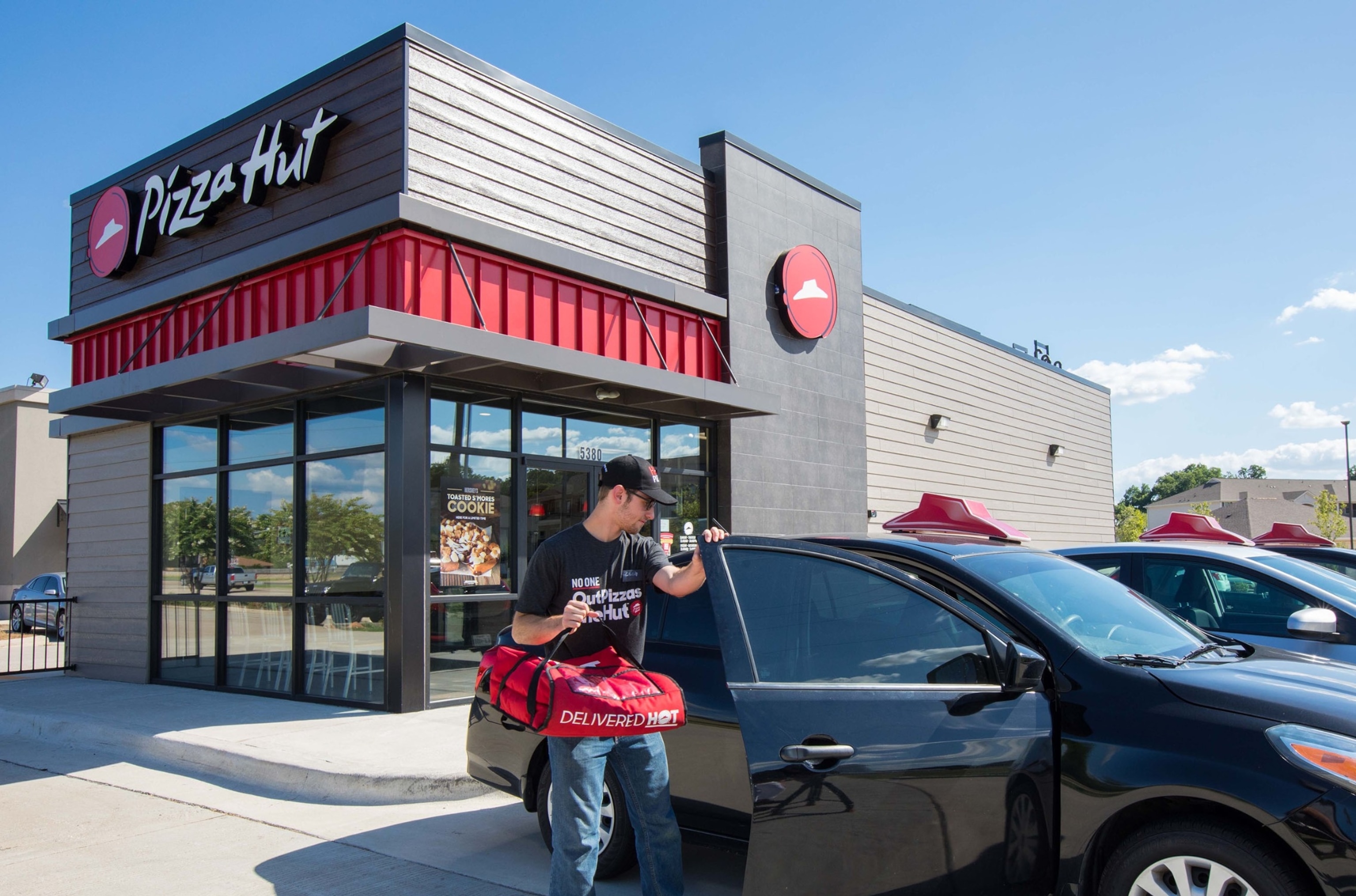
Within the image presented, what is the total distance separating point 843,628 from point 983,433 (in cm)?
1595

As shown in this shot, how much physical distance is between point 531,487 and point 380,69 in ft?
13.4

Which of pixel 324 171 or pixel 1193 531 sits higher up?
pixel 324 171

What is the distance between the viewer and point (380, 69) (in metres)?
8.98

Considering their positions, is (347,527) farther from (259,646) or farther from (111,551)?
(111,551)

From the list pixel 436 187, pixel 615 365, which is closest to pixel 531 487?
pixel 615 365

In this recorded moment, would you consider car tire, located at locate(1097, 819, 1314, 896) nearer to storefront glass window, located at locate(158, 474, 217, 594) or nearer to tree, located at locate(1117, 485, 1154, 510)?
storefront glass window, located at locate(158, 474, 217, 594)

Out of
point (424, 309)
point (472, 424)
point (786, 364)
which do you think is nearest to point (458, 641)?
point (472, 424)

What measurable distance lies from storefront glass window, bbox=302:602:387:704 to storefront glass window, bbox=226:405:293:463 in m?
1.68

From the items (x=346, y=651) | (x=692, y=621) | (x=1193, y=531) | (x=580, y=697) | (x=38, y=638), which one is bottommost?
(x=38, y=638)

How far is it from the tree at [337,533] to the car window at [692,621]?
5163 mm

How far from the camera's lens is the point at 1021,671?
3.30 metres

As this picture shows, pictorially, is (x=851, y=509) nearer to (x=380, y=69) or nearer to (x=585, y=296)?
(x=585, y=296)

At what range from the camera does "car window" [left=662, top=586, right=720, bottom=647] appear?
4336 mm

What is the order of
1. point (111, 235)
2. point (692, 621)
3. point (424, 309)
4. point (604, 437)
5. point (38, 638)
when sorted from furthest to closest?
point (38, 638)
point (111, 235)
point (604, 437)
point (424, 309)
point (692, 621)
